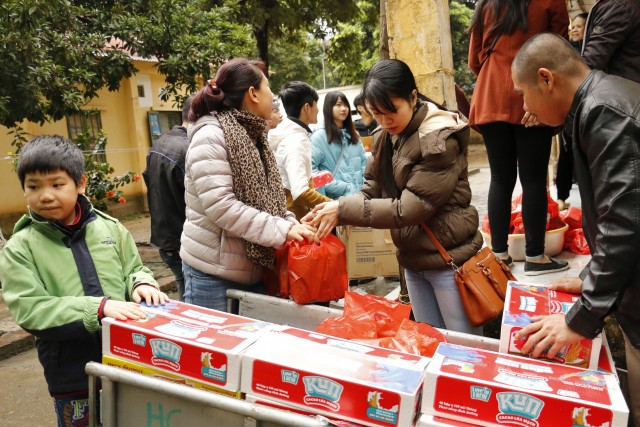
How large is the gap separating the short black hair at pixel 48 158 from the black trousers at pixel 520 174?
228 cm

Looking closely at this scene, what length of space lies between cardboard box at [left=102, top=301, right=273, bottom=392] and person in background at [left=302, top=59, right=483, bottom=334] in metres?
0.72

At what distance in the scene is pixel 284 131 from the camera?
414 cm

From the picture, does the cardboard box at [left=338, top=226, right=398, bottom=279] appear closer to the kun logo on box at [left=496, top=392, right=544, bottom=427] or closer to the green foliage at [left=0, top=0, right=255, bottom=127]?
the green foliage at [left=0, top=0, right=255, bottom=127]

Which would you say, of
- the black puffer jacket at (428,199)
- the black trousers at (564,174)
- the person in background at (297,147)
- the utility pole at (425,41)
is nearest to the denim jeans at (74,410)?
the black puffer jacket at (428,199)

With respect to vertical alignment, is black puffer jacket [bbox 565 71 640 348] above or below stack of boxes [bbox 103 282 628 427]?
above

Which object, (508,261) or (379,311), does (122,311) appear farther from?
(508,261)

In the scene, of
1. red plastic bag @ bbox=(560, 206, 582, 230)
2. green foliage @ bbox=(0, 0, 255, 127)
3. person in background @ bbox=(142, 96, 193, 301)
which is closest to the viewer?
person in background @ bbox=(142, 96, 193, 301)

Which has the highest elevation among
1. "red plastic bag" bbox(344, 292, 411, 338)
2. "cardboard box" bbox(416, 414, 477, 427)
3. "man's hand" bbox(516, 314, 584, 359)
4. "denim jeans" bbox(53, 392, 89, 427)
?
"man's hand" bbox(516, 314, 584, 359)

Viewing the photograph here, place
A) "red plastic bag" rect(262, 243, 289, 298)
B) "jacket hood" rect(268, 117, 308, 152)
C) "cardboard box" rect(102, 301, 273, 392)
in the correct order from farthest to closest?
"jacket hood" rect(268, 117, 308, 152)
"red plastic bag" rect(262, 243, 289, 298)
"cardboard box" rect(102, 301, 273, 392)

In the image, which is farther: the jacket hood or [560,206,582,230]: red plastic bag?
the jacket hood

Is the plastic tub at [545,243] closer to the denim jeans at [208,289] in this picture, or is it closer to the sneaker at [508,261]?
the sneaker at [508,261]

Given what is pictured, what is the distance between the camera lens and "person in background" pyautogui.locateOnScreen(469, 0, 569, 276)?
9.95 ft

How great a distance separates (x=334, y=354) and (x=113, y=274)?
1.00 meters

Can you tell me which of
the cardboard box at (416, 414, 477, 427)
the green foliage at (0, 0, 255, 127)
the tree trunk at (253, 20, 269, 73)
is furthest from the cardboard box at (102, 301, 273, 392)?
the tree trunk at (253, 20, 269, 73)
